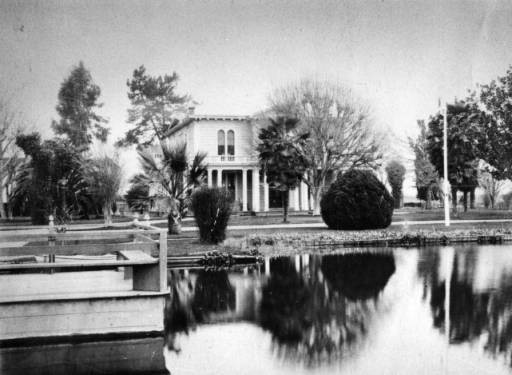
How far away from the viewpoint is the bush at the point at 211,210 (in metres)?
19.4

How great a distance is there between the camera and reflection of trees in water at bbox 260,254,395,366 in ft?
24.5

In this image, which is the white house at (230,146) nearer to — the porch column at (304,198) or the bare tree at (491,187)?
the porch column at (304,198)

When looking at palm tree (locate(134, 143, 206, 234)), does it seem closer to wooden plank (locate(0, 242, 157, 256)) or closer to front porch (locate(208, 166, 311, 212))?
wooden plank (locate(0, 242, 157, 256))

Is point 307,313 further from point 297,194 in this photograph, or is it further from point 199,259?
point 297,194

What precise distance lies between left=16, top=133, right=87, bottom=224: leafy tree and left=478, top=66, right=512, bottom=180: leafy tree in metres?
25.1

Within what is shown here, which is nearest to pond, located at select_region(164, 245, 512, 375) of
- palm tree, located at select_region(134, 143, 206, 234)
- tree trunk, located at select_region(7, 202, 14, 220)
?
palm tree, located at select_region(134, 143, 206, 234)

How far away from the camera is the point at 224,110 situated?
160ft

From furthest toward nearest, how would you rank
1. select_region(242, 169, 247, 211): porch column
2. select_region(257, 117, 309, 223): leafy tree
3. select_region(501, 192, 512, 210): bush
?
1. select_region(242, 169, 247, 211): porch column
2. select_region(501, 192, 512, 210): bush
3. select_region(257, 117, 309, 223): leafy tree

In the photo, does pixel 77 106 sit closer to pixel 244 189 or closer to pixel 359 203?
pixel 244 189

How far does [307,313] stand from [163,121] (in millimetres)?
54879

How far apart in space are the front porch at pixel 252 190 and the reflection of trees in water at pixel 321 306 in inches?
1229

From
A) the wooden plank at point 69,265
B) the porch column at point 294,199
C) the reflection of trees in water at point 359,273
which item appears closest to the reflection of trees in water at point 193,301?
the wooden plank at point 69,265

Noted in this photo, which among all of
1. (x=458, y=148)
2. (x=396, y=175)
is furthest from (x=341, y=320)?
(x=396, y=175)

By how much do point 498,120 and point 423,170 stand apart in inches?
633
